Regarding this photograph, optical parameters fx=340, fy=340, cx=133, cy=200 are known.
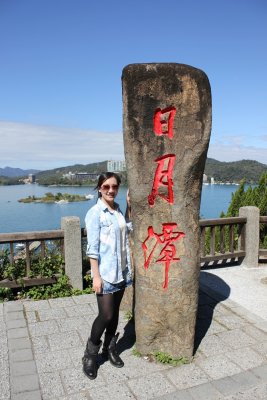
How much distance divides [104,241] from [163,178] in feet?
2.73

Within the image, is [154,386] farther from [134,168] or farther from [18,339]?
[134,168]

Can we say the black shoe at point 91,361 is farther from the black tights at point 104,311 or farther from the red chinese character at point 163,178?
the red chinese character at point 163,178

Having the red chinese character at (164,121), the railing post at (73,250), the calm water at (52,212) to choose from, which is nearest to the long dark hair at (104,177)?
the red chinese character at (164,121)

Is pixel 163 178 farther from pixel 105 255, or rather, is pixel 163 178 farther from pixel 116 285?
pixel 116 285

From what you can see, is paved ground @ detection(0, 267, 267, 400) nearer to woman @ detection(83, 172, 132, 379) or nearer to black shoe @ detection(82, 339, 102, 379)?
black shoe @ detection(82, 339, 102, 379)

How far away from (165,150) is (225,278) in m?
3.94

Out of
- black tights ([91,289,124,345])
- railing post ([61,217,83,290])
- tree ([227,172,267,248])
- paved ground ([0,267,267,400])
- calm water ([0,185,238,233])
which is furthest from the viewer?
calm water ([0,185,238,233])

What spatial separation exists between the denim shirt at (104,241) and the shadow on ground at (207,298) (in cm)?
146

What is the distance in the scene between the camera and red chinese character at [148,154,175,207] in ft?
10.8

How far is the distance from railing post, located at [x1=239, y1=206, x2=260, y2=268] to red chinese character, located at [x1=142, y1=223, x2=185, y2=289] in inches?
158

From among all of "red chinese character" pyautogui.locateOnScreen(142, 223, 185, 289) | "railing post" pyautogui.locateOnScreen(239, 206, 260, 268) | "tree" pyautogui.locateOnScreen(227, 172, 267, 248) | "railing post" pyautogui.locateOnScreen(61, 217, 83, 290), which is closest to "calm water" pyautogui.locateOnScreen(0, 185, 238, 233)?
"tree" pyautogui.locateOnScreen(227, 172, 267, 248)

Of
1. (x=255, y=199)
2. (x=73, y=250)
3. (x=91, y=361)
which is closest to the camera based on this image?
(x=91, y=361)

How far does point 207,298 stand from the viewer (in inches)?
207

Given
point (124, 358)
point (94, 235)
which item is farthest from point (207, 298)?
point (94, 235)
